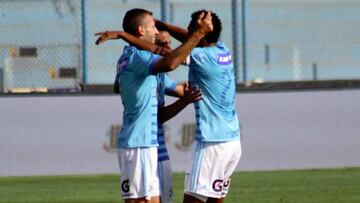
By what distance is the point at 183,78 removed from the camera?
18.7 m

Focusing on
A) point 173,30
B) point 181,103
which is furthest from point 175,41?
point 181,103

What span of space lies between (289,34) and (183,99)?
33.3 ft

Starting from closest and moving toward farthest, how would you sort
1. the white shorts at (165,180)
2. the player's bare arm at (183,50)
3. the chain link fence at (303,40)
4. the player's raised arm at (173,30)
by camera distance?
the player's bare arm at (183,50) < the white shorts at (165,180) < the player's raised arm at (173,30) < the chain link fence at (303,40)

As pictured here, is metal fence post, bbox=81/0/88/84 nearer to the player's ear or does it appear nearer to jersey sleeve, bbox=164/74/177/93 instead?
jersey sleeve, bbox=164/74/177/93

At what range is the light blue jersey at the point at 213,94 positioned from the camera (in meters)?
9.13

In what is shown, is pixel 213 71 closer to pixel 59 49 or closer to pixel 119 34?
pixel 119 34

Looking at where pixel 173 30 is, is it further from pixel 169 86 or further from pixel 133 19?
pixel 133 19

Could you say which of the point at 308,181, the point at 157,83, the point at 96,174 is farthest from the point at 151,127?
the point at 96,174

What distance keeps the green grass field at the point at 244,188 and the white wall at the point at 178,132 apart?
1.17 ft

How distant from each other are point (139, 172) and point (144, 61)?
0.81 m

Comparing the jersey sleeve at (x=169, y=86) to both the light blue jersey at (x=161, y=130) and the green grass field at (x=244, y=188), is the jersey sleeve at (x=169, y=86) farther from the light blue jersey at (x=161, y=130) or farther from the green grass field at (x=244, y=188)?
the green grass field at (x=244, y=188)

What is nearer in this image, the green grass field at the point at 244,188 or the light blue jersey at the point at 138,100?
the light blue jersey at the point at 138,100

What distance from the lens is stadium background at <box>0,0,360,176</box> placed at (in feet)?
60.0

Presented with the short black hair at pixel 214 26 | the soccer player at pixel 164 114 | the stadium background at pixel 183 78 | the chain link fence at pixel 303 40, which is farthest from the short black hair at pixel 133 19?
the chain link fence at pixel 303 40
